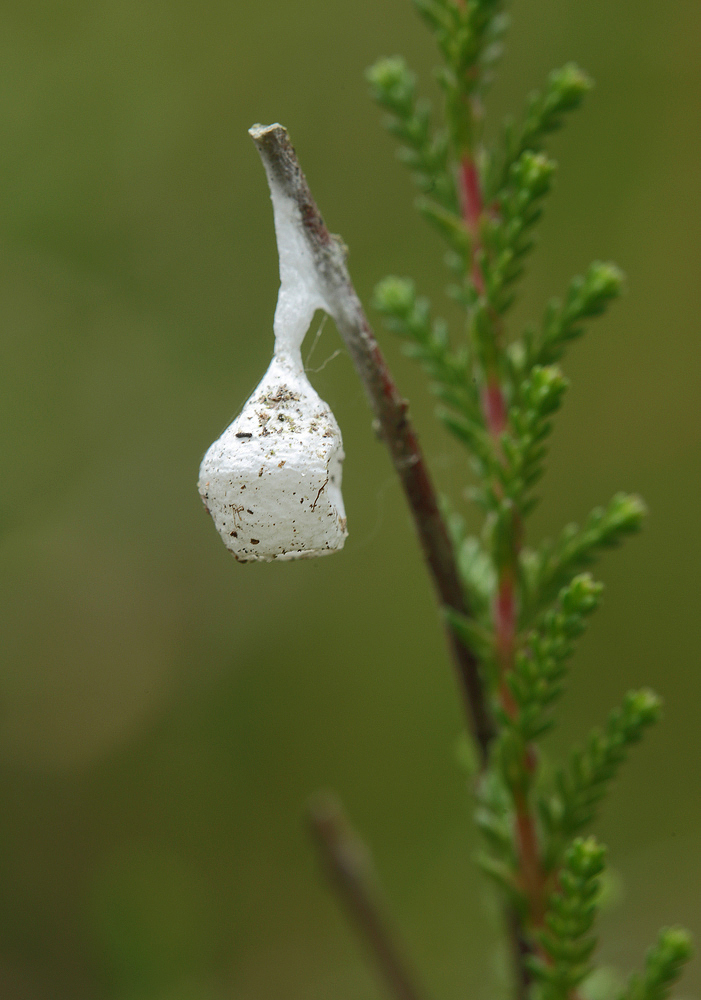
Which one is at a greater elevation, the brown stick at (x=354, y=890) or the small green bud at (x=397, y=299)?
the small green bud at (x=397, y=299)

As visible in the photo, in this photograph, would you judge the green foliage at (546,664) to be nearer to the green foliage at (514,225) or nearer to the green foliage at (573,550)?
the green foliage at (573,550)

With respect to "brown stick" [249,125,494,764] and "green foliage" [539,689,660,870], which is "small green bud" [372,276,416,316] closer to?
"brown stick" [249,125,494,764]

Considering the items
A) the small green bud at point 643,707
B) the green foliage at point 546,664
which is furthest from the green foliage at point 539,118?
the small green bud at point 643,707

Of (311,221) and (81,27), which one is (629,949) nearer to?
(311,221)

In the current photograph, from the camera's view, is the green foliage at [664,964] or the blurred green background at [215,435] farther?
the blurred green background at [215,435]

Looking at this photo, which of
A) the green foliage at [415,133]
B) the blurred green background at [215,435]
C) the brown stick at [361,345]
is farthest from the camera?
the blurred green background at [215,435]

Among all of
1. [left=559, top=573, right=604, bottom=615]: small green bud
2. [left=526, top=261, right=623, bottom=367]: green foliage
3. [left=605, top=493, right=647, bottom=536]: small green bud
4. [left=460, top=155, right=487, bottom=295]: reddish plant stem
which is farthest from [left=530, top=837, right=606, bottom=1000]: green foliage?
[left=460, top=155, right=487, bottom=295]: reddish plant stem

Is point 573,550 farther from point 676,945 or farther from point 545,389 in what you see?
point 676,945

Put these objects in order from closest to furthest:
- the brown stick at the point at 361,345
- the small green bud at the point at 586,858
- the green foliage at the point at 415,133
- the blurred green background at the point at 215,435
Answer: the brown stick at the point at 361,345 → the small green bud at the point at 586,858 → the green foliage at the point at 415,133 → the blurred green background at the point at 215,435
